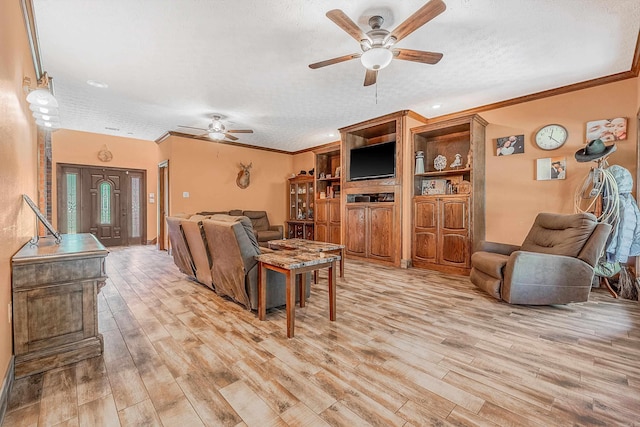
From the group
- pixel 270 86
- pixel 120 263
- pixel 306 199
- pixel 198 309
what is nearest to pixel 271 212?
pixel 306 199

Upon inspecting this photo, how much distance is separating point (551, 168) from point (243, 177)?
615cm

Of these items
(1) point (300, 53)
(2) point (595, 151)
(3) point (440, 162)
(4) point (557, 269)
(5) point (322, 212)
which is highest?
(1) point (300, 53)

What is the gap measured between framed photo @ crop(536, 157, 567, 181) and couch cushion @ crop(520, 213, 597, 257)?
33.2 inches

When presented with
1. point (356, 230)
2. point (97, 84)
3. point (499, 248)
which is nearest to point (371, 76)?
point (499, 248)

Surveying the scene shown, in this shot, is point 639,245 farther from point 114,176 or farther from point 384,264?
point 114,176

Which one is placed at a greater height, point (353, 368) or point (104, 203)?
point (104, 203)

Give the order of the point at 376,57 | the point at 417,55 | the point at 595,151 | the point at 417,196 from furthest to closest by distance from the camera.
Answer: the point at 417,196 < the point at 595,151 < the point at 417,55 < the point at 376,57

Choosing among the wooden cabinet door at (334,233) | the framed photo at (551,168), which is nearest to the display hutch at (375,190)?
→ the wooden cabinet door at (334,233)

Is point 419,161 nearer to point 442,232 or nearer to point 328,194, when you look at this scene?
point 442,232

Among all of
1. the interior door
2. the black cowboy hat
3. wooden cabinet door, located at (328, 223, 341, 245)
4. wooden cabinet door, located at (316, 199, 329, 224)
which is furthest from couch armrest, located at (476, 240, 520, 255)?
the interior door

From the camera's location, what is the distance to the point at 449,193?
15.7ft

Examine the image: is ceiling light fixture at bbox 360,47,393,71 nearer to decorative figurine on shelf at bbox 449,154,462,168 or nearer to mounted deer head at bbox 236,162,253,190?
decorative figurine on shelf at bbox 449,154,462,168

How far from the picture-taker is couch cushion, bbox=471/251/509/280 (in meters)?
3.08

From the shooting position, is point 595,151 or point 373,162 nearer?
point 595,151
